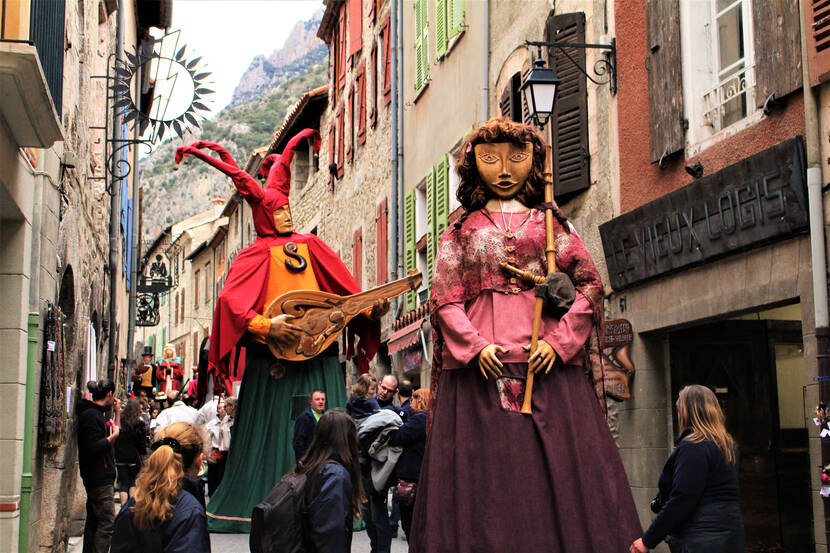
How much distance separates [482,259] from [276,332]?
13.5 ft

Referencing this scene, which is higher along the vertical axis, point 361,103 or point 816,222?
point 361,103

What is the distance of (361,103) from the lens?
25.1m

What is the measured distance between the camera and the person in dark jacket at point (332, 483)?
484cm

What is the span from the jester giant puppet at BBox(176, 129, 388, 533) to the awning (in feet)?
26.6

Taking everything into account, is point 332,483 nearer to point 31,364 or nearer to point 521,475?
point 521,475

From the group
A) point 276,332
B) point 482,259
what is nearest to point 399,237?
point 276,332

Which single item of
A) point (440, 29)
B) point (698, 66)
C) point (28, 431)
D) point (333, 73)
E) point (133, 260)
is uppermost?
point (333, 73)

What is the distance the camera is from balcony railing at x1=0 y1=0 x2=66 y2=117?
6512 millimetres

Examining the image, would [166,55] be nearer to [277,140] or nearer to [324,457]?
[324,457]

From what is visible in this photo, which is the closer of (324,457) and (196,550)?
(196,550)

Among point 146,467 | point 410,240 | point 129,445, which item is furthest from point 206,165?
point 146,467

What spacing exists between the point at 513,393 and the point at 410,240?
15.1m

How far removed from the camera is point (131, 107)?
12.0 metres

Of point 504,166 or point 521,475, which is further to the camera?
point 504,166
